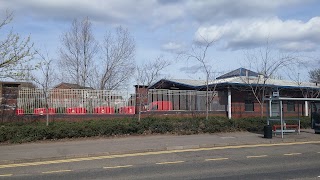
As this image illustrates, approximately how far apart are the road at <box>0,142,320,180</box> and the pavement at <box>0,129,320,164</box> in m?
0.54

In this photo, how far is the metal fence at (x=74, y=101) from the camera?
2305cm

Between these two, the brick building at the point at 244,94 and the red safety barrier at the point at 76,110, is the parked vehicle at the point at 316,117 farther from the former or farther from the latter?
the red safety barrier at the point at 76,110

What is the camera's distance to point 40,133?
1750cm

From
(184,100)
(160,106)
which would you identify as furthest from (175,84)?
(160,106)

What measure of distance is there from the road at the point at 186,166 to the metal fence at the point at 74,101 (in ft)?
36.1

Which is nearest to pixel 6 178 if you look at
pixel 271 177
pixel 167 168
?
pixel 167 168

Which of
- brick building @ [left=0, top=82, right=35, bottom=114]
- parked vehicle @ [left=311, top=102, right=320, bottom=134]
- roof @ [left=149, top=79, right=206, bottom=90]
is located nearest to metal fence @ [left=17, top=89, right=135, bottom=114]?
brick building @ [left=0, top=82, right=35, bottom=114]

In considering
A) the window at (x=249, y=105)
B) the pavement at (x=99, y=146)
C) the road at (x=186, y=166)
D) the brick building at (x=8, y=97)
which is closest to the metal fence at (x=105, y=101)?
the brick building at (x=8, y=97)

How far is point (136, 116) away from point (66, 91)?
487 cm

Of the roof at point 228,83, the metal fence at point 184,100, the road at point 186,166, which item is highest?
the roof at point 228,83

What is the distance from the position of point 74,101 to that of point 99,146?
31.5ft

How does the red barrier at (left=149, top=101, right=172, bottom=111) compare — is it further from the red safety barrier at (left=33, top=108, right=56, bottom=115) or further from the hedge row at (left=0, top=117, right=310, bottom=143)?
the red safety barrier at (left=33, top=108, right=56, bottom=115)

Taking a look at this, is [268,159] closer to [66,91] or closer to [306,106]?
[66,91]

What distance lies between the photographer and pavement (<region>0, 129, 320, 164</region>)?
13.4 metres
